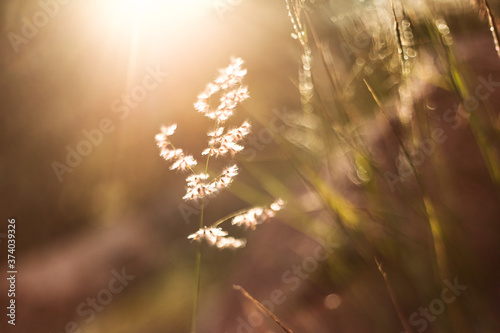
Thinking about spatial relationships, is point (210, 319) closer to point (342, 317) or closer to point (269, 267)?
point (269, 267)

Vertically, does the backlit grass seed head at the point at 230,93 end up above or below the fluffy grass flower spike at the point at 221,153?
above

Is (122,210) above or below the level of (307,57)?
below

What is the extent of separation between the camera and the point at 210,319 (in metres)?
1.36

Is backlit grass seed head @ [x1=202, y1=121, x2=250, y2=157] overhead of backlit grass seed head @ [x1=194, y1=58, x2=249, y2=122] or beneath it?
beneath

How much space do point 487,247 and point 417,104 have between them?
350mm

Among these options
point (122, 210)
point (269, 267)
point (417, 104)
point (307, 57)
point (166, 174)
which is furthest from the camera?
point (166, 174)

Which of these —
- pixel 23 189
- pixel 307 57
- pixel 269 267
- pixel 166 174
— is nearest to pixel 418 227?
pixel 307 57

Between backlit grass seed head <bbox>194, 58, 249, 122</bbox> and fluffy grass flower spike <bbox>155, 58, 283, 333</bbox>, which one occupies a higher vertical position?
backlit grass seed head <bbox>194, 58, 249, 122</bbox>

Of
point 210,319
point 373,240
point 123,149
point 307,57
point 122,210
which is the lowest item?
Result: point 210,319

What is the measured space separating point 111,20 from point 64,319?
1.87 metres

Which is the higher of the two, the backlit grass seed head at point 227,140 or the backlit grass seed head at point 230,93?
the backlit grass seed head at point 230,93

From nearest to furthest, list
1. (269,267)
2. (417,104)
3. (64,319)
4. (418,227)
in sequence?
(417,104)
(418,227)
(269,267)
(64,319)

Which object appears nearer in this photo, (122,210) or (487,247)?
(487,247)

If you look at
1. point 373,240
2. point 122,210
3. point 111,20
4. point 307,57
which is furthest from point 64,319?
point 111,20
